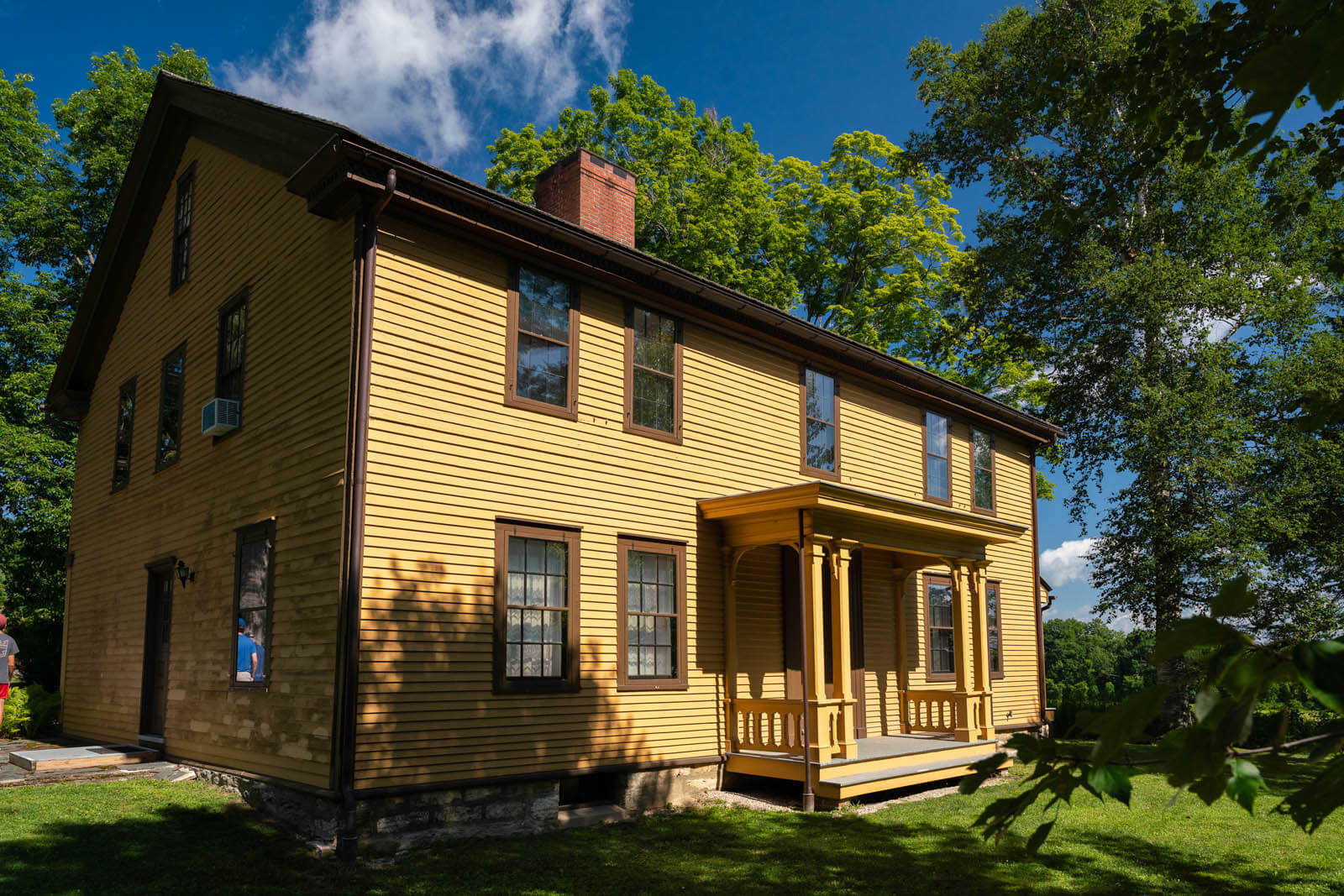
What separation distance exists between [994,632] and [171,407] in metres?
15.0

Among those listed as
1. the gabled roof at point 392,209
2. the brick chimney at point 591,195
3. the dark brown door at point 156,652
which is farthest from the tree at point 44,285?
the brick chimney at point 591,195

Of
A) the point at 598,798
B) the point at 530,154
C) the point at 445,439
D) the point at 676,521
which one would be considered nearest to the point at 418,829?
the point at 598,798

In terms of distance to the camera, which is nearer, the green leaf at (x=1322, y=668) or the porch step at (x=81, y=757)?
the green leaf at (x=1322, y=668)

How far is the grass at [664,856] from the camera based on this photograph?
8.32 metres

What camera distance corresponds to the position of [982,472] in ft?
64.9

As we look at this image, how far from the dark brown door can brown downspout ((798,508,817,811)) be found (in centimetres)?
893

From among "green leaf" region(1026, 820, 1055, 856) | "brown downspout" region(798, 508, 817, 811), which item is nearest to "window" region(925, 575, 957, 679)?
"brown downspout" region(798, 508, 817, 811)

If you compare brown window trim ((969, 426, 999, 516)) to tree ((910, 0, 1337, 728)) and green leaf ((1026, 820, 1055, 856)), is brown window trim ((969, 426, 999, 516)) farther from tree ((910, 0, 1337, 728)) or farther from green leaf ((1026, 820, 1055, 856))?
green leaf ((1026, 820, 1055, 856))

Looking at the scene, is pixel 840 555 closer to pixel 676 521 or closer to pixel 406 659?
pixel 676 521

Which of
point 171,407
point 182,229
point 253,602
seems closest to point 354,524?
point 253,602

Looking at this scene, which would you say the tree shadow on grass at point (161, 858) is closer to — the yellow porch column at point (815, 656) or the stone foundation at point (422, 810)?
the stone foundation at point (422, 810)

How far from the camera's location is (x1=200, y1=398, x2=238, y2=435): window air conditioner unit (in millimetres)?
12281

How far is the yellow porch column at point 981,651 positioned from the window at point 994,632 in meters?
2.90

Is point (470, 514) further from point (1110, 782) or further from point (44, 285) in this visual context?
point (44, 285)
